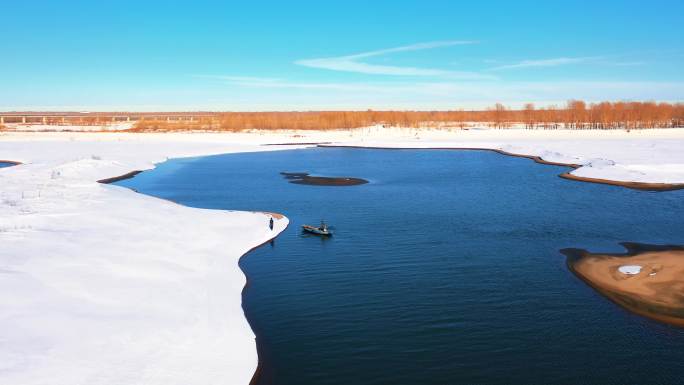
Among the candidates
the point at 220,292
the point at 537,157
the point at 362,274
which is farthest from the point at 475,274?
the point at 537,157

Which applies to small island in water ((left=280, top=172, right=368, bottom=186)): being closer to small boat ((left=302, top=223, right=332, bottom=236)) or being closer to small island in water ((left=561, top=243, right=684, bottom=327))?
small boat ((left=302, top=223, right=332, bottom=236))

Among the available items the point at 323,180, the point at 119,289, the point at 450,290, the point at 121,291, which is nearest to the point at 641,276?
the point at 450,290

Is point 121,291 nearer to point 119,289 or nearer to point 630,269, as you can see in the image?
point 119,289

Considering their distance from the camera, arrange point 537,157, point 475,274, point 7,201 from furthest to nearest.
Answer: point 537,157, point 7,201, point 475,274

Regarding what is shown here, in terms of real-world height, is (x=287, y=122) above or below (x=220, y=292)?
above

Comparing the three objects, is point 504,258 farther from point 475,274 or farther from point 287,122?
point 287,122

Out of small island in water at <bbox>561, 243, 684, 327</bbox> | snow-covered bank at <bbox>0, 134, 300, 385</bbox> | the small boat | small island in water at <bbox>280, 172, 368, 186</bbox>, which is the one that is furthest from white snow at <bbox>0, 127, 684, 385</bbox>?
small island in water at <bbox>280, 172, 368, 186</bbox>

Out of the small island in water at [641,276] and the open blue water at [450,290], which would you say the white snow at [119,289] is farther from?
the small island in water at [641,276]
